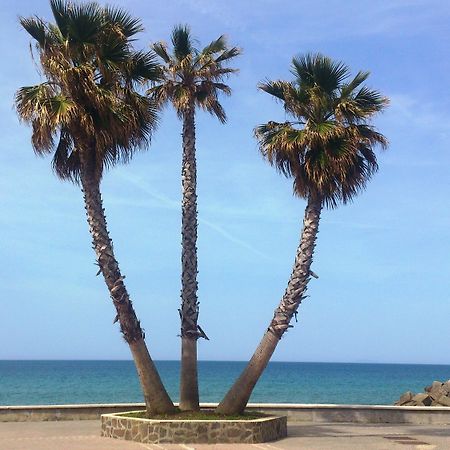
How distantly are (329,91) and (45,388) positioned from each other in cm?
7473

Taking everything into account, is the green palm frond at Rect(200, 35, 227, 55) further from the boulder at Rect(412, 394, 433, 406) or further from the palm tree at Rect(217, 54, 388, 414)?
the boulder at Rect(412, 394, 433, 406)

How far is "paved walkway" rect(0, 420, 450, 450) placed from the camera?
1772cm

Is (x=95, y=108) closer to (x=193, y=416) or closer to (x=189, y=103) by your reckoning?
(x=189, y=103)

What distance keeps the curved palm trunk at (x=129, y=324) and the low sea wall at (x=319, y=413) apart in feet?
13.8

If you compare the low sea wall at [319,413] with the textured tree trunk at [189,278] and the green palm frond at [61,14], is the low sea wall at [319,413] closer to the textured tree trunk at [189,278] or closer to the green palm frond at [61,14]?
the textured tree trunk at [189,278]

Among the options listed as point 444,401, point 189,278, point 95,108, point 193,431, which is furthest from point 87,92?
point 444,401

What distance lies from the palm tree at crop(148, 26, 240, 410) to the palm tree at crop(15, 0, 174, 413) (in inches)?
49.2

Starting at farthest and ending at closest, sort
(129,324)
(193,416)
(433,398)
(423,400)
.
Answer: (433,398), (423,400), (129,324), (193,416)

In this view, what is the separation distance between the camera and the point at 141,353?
19969 millimetres

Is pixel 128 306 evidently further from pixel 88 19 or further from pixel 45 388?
pixel 45 388

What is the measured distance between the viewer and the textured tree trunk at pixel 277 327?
20344mm

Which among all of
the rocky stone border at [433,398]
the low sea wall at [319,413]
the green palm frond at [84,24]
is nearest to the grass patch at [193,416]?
the low sea wall at [319,413]

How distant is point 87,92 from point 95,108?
465 mm

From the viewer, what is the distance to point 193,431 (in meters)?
18.3
